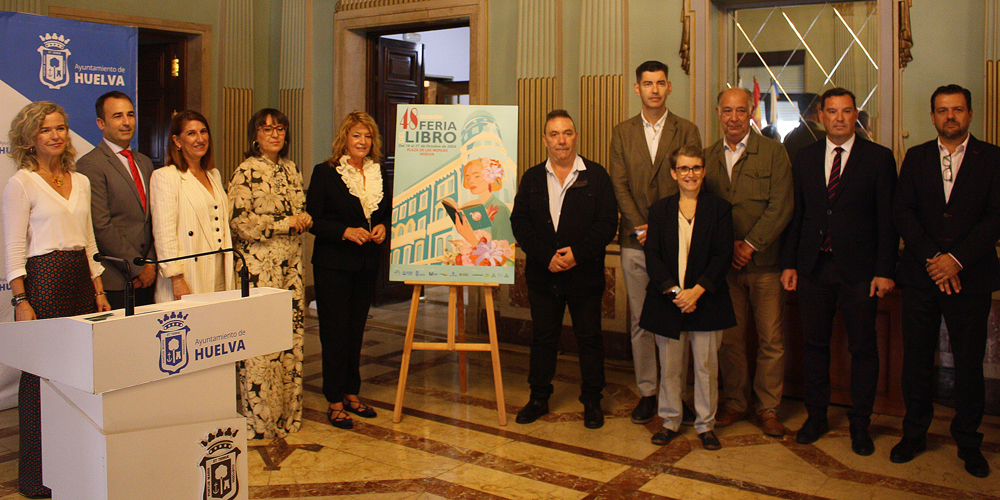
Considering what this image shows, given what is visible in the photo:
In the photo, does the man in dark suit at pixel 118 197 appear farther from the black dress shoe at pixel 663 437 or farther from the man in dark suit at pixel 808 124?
the man in dark suit at pixel 808 124

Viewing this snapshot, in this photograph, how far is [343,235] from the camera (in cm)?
363

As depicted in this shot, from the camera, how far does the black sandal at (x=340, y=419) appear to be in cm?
369

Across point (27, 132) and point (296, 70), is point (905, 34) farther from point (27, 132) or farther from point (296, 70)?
point (296, 70)

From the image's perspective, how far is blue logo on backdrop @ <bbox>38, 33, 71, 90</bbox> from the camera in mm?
4070

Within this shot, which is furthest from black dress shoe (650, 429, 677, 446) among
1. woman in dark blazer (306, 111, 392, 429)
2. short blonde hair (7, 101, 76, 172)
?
short blonde hair (7, 101, 76, 172)

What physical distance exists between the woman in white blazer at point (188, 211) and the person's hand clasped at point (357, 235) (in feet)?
1.84

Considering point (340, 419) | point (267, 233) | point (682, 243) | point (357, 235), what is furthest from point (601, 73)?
point (340, 419)

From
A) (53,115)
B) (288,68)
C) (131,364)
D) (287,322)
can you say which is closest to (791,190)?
(287,322)

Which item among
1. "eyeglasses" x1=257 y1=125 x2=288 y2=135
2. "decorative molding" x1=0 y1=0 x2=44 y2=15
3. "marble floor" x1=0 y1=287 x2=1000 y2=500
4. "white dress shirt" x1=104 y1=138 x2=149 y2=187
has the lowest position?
"marble floor" x1=0 y1=287 x2=1000 y2=500

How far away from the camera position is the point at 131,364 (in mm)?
1877

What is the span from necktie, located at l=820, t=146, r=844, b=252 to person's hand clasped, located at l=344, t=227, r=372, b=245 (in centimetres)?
224

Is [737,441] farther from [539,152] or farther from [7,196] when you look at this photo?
[7,196]

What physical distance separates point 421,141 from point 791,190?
6.31ft

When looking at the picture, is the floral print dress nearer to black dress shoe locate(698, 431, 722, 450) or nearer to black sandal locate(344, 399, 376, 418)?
black sandal locate(344, 399, 376, 418)
